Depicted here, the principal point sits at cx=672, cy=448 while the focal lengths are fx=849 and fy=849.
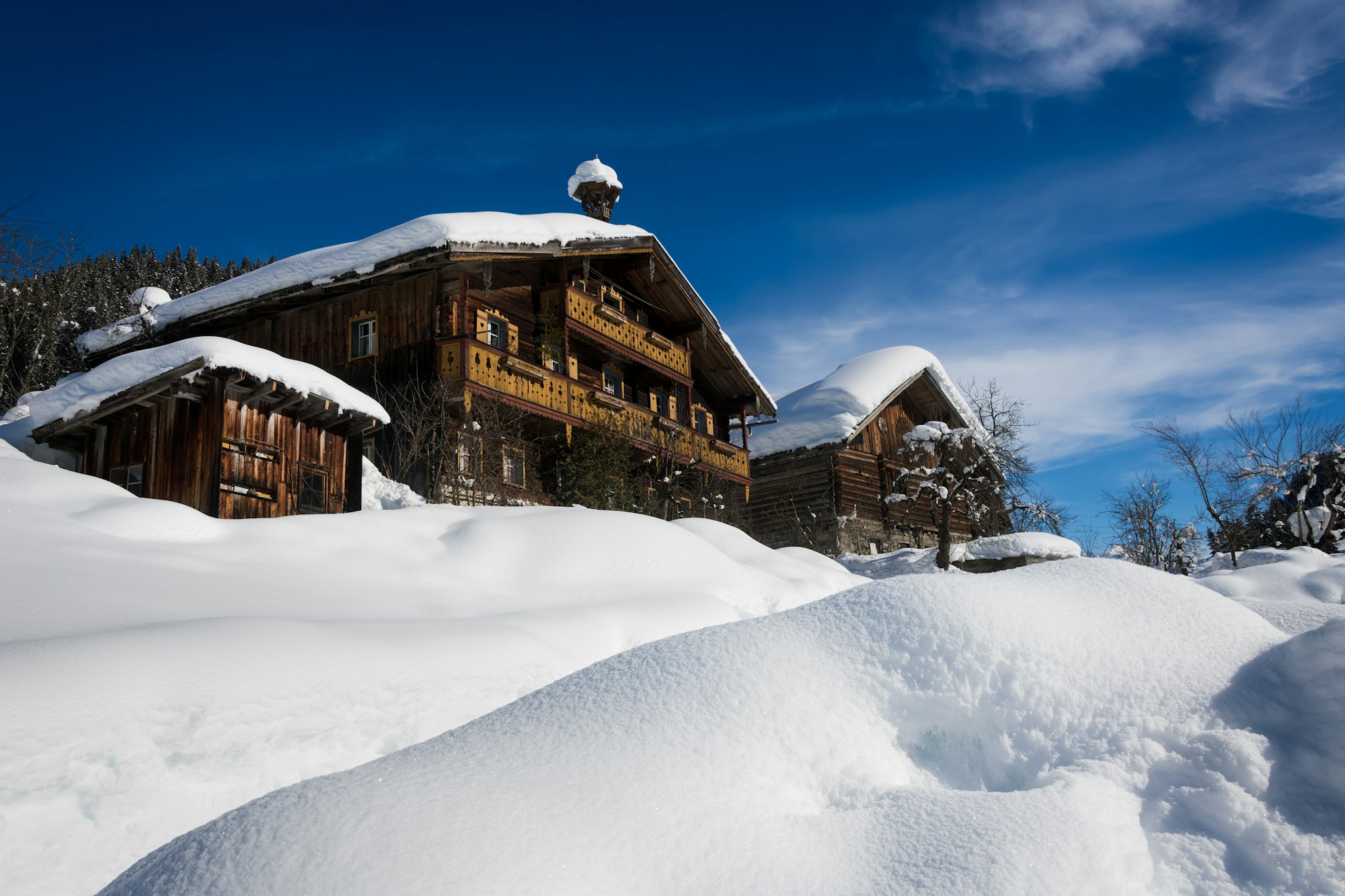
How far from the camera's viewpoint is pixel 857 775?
2521mm

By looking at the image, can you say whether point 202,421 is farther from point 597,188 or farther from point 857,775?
point 597,188

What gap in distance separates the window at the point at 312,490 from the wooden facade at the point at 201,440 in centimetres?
11

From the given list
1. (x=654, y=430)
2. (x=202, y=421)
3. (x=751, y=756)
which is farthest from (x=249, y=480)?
(x=751, y=756)

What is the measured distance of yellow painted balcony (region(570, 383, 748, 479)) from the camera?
1809 cm

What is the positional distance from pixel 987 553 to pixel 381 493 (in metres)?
12.5

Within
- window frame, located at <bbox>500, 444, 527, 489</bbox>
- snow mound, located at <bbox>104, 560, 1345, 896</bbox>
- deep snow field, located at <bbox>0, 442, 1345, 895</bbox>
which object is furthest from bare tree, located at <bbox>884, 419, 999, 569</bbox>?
snow mound, located at <bbox>104, 560, 1345, 896</bbox>

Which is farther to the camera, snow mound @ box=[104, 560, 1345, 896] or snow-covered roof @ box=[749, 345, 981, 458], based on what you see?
snow-covered roof @ box=[749, 345, 981, 458]

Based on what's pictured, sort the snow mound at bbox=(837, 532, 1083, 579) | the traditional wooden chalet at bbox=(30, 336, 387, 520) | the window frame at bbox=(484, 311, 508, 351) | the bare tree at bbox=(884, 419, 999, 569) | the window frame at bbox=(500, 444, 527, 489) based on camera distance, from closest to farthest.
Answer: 1. the traditional wooden chalet at bbox=(30, 336, 387, 520)
2. the window frame at bbox=(500, 444, 527, 489)
3. the window frame at bbox=(484, 311, 508, 351)
4. the snow mound at bbox=(837, 532, 1083, 579)
5. the bare tree at bbox=(884, 419, 999, 569)

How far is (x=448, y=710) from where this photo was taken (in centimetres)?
535

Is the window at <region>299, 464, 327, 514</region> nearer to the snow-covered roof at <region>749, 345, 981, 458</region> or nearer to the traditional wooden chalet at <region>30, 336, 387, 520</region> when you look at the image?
the traditional wooden chalet at <region>30, 336, 387, 520</region>

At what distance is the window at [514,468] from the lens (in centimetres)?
1750

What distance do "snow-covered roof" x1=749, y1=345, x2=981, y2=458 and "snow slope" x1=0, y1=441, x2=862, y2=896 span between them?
14.5 m

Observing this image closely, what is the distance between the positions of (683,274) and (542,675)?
16561 millimetres

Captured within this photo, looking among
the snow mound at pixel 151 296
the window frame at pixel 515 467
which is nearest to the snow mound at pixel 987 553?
the window frame at pixel 515 467
